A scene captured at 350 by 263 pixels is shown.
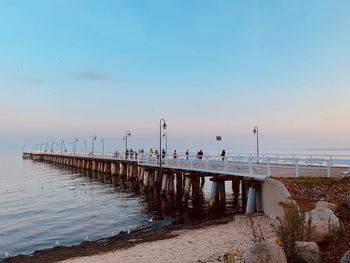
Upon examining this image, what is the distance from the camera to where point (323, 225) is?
934cm

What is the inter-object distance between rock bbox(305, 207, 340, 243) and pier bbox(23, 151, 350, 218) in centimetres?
382

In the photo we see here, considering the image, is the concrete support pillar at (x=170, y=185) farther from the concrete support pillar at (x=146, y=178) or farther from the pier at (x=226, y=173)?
the concrete support pillar at (x=146, y=178)

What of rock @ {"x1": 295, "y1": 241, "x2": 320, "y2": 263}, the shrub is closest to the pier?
the shrub

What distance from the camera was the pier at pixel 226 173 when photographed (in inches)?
702

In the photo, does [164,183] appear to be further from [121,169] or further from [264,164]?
[121,169]

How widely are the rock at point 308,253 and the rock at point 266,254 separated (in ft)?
1.98

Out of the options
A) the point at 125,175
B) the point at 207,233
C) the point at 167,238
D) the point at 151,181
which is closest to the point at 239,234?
the point at 207,233

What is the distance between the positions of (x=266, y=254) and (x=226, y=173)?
1453 centimetres

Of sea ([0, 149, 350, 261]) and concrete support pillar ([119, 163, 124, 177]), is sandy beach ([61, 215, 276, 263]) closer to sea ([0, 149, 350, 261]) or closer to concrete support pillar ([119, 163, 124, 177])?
sea ([0, 149, 350, 261])

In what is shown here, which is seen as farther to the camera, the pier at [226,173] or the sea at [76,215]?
the sea at [76,215]

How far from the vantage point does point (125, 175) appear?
4981cm

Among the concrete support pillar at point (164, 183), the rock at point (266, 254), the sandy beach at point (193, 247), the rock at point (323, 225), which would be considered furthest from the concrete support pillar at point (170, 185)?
the rock at point (266, 254)

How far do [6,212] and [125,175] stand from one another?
24033mm

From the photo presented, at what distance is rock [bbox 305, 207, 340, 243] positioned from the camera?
9.24 metres
